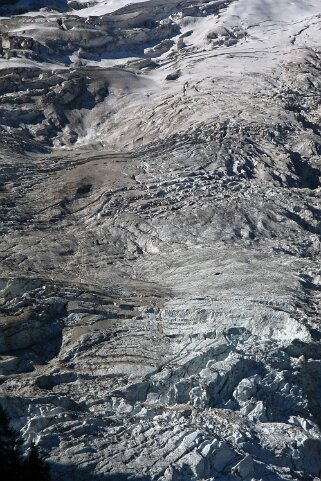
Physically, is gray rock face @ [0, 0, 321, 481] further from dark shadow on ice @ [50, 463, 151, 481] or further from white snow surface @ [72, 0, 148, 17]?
white snow surface @ [72, 0, 148, 17]

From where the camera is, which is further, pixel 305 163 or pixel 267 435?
pixel 305 163

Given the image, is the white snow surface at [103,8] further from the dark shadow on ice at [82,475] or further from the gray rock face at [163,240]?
the dark shadow on ice at [82,475]

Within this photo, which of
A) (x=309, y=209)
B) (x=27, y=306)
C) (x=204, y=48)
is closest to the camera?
(x=27, y=306)

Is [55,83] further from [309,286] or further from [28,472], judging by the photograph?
[28,472]

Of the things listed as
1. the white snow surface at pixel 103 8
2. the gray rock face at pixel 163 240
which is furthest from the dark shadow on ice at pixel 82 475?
the white snow surface at pixel 103 8

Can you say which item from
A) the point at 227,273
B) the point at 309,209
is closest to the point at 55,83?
the point at 309,209

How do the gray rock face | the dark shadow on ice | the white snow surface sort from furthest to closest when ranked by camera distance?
1. the white snow surface
2. the gray rock face
3. the dark shadow on ice

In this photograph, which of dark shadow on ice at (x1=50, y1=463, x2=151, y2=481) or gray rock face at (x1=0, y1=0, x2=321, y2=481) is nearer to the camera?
dark shadow on ice at (x1=50, y1=463, x2=151, y2=481)

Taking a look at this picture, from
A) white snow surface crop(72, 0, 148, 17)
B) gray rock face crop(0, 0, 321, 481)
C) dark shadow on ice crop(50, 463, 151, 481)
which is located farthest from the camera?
white snow surface crop(72, 0, 148, 17)

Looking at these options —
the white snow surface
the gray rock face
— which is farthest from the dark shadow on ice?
the white snow surface
